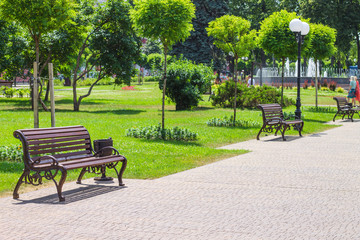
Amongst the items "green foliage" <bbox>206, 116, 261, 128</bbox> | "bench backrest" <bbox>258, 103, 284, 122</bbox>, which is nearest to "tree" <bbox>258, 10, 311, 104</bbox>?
"green foliage" <bbox>206, 116, 261, 128</bbox>

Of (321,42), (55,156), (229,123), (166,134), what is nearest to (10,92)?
(321,42)

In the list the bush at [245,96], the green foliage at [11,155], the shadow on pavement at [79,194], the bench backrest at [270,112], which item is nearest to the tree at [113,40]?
the bush at [245,96]

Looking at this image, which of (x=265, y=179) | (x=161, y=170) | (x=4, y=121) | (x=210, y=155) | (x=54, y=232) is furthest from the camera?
(x=4, y=121)

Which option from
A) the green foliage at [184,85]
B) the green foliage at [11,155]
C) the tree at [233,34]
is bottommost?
the green foliage at [11,155]

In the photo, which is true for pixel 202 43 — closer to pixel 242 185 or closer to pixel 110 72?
pixel 110 72

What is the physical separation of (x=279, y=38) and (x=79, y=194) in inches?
590

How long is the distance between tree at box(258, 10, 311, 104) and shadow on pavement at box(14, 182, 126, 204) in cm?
1383

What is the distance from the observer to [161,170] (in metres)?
9.62

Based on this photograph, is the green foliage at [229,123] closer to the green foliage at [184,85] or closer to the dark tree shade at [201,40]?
the green foliage at [184,85]

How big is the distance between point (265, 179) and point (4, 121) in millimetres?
13392

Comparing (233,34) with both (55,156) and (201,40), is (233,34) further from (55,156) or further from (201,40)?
(201,40)

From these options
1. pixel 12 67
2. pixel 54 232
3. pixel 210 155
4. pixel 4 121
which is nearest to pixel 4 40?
pixel 12 67

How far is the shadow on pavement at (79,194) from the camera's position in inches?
278

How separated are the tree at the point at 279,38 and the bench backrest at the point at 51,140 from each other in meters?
13.6
